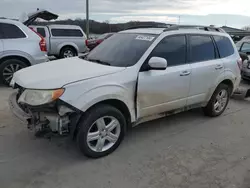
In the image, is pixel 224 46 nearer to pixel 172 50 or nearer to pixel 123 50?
pixel 172 50

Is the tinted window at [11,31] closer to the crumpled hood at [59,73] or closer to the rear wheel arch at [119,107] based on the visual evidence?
the crumpled hood at [59,73]

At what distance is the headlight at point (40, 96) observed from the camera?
325cm

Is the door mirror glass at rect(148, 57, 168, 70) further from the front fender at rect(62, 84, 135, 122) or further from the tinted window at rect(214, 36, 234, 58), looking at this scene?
the tinted window at rect(214, 36, 234, 58)

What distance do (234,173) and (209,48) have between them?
242 centimetres

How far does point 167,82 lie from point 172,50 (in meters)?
0.57

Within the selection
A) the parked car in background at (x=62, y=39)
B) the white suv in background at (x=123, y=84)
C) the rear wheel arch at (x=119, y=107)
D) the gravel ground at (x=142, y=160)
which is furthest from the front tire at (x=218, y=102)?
the parked car in background at (x=62, y=39)

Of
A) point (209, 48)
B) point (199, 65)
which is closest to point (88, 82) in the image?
point (199, 65)

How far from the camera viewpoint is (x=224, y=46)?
536cm

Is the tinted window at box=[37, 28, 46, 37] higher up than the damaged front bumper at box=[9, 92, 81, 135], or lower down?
higher up

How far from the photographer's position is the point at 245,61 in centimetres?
885

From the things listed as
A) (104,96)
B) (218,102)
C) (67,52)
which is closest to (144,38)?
(104,96)

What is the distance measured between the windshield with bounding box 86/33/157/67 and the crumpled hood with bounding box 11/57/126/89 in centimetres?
22

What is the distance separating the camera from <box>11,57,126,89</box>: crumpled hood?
133 inches

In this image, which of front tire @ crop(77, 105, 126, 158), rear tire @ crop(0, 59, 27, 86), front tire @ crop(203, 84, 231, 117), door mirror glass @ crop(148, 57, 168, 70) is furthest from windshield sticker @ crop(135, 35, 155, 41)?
rear tire @ crop(0, 59, 27, 86)
